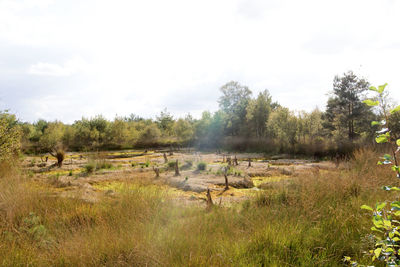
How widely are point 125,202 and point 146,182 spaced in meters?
1.00

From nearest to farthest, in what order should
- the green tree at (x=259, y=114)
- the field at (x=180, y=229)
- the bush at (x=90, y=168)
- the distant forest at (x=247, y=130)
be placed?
1. the field at (x=180, y=229)
2. the bush at (x=90, y=168)
3. the distant forest at (x=247, y=130)
4. the green tree at (x=259, y=114)

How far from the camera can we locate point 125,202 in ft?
15.3

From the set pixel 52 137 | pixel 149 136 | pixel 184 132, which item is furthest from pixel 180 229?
pixel 149 136

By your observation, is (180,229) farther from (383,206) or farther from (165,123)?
(165,123)

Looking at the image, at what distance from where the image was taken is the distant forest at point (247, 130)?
88.8ft

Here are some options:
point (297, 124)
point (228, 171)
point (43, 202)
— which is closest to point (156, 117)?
point (297, 124)

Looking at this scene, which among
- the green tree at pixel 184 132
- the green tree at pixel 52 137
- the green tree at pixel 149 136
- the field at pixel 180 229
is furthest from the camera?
the green tree at pixel 149 136

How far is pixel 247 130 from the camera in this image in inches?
1581

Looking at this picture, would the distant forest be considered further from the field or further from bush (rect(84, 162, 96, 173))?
the field

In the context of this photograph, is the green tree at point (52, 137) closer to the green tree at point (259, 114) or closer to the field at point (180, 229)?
the green tree at point (259, 114)

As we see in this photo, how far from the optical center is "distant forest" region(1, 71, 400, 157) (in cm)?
2706

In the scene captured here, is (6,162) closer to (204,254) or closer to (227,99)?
(204,254)

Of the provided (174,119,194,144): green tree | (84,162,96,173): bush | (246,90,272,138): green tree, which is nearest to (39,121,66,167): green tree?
(174,119,194,144): green tree

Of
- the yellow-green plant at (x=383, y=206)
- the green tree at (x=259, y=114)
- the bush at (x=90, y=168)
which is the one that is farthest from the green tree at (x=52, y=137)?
the yellow-green plant at (x=383, y=206)
